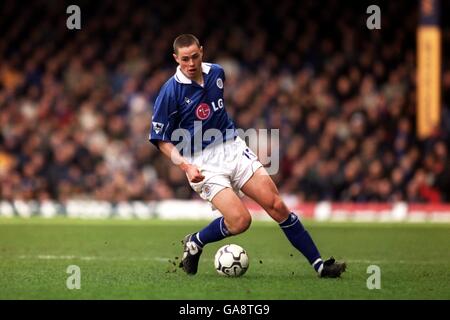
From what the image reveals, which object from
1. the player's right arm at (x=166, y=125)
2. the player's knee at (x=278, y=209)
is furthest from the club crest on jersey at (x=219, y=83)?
the player's knee at (x=278, y=209)

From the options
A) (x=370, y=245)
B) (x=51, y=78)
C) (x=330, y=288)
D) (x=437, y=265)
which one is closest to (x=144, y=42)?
(x=51, y=78)

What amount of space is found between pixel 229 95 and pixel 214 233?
475 inches

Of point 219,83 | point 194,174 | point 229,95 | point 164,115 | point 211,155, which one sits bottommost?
point 194,174

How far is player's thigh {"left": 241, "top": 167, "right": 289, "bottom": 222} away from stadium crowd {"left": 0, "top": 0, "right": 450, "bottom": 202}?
406 inches

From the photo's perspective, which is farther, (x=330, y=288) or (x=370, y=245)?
(x=370, y=245)

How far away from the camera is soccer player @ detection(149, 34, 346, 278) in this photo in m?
8.79

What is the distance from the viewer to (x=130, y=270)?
31.4ft

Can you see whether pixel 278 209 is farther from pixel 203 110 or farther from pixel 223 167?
pixel 203 110

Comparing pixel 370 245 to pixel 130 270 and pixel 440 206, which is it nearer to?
pixel 130 270

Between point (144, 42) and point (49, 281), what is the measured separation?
589 inches

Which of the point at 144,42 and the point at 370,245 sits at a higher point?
the point at 144,42

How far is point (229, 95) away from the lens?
68.5 feet

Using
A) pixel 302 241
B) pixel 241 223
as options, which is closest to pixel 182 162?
pixel 241 223

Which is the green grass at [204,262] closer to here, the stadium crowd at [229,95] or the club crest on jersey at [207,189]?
the club crest on jersey at [207,189]
